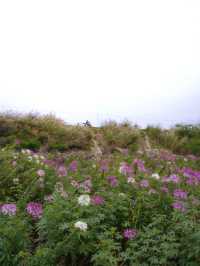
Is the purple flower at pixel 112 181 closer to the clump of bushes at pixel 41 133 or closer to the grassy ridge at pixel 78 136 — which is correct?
the grassy ridge at pixel 78 136

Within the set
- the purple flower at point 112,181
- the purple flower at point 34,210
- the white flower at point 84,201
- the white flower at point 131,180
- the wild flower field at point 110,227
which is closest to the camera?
the wild flower field at point 110,227

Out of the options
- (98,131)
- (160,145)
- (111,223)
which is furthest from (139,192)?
(160,145)

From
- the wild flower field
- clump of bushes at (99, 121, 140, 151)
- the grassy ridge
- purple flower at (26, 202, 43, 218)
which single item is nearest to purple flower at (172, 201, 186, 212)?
the wild flower field

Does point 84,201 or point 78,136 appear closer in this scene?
point 84,201

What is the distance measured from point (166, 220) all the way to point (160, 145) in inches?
510

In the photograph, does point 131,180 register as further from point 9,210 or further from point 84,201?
point 9,210

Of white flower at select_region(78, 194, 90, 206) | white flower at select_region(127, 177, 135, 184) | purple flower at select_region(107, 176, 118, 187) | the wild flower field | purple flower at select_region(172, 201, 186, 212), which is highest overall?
white flower at select_region(127, 177, 135, 184)

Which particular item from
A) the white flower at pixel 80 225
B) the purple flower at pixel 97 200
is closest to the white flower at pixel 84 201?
the purple flower at pixel 97 200

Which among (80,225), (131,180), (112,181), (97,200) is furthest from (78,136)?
(80,225)

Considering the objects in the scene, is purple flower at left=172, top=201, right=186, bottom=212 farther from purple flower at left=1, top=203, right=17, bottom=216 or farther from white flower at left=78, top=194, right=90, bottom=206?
purple flower at left=1, top=203, right=17, bottom=216

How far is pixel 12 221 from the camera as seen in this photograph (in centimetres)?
370

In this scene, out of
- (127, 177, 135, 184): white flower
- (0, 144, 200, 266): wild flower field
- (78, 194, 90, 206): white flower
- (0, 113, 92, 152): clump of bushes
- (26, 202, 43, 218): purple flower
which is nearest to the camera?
(0, 144, 200, 266): wild flower field

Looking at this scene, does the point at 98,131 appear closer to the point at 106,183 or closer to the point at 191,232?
the point at 106,183

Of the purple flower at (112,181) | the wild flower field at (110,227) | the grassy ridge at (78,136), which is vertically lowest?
the wild flower field at (110,227)
